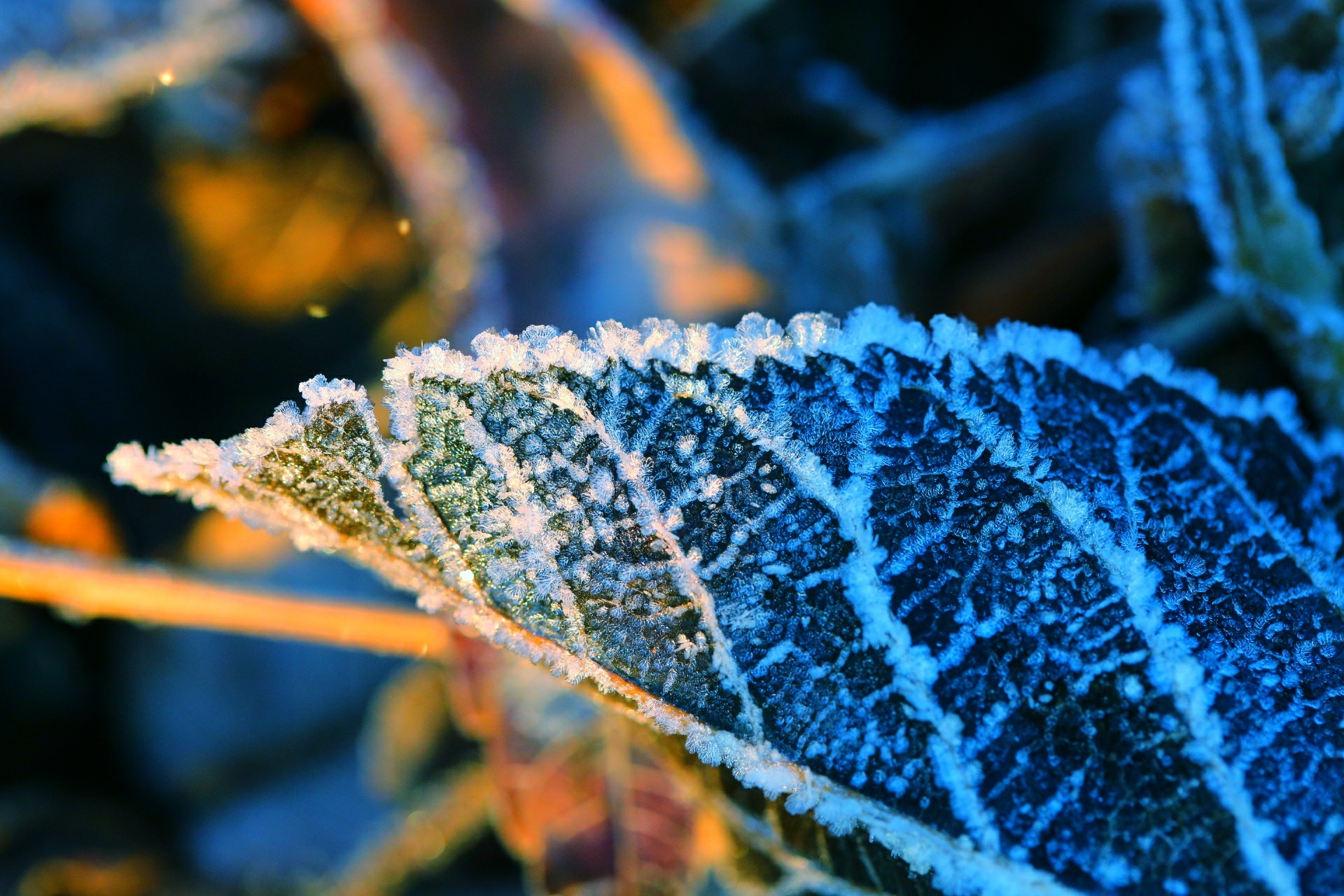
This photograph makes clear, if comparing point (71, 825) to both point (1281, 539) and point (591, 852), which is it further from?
point (1281, 539)

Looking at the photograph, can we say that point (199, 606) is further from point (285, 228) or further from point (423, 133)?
point (285, 228)

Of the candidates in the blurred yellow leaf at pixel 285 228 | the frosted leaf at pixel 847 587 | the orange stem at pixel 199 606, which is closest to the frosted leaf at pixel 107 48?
the blurred yellow leaf at pixel 285 228

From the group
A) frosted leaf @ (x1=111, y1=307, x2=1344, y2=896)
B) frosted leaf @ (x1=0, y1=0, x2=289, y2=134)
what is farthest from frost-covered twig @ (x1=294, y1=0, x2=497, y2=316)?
frosted leaf @ (x1=111, y1=307, x2=1344, y2=896)

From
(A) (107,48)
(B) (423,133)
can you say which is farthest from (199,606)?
(A) (107,48)

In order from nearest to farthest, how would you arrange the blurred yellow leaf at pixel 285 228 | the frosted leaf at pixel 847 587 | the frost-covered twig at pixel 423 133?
the frosted leaf at pixel 847 587 → the frost-covered twig at pixel 423 133 → the blurred yellow leaf at pixel 285 228

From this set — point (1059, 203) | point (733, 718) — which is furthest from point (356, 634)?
point (1059, 203)

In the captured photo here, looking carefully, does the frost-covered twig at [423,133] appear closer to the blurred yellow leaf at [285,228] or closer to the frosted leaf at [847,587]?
the blurred yellow leaf at [285,228]

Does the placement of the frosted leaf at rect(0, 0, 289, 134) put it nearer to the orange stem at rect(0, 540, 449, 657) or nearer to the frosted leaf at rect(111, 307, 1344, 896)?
the orange stem at rect(0, 540, 449, 657)
